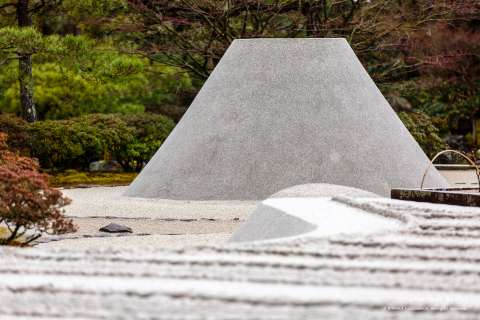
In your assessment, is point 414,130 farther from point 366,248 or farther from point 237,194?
point 366,248

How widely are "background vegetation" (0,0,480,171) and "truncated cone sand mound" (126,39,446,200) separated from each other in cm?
383

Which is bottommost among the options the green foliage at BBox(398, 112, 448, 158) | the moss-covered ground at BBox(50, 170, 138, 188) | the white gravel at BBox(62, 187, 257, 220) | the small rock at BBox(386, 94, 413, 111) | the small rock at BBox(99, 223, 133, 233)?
the moss-covered ground at BBox(50, 170, 138, 188)

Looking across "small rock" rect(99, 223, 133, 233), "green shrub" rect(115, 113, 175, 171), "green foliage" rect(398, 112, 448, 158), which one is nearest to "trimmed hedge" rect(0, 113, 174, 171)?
"green shrub" rect(115, 113, 175, 171)

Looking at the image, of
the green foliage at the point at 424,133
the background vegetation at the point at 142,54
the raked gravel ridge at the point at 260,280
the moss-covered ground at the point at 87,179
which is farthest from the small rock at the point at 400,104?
the raked gravel ridge at the point at 260,280

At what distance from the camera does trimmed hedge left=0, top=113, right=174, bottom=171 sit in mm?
18650

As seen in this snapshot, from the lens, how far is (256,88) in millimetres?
14750

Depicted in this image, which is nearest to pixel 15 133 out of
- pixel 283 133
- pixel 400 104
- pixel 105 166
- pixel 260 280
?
pixel 105 166

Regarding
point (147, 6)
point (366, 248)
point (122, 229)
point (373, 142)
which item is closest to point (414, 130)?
point (147, 6)

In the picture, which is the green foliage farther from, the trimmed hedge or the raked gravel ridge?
the raked gravel ridge

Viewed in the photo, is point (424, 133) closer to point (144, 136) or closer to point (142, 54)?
point (144, 136)

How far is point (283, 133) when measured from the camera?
14.2 metres

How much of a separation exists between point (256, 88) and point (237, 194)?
1893mm

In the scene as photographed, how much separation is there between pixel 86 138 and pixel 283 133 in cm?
639

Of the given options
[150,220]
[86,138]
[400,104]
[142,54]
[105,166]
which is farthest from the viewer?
[400,104]
